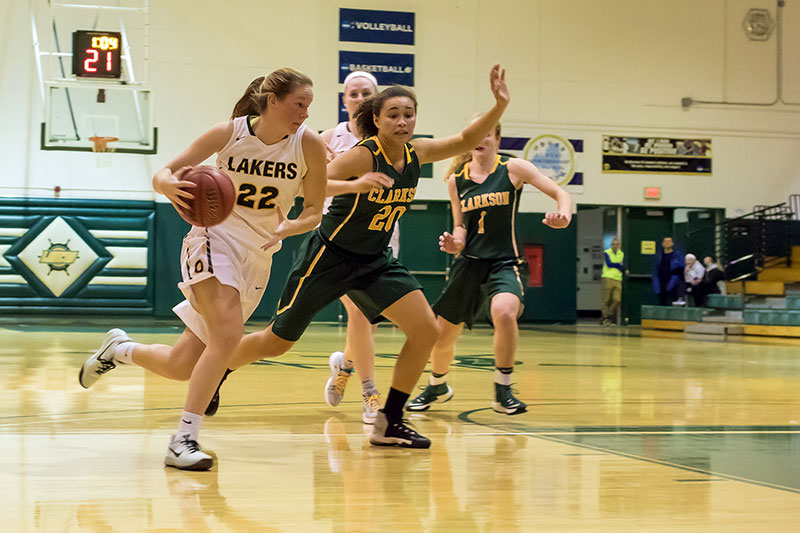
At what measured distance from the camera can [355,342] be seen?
4.87 m

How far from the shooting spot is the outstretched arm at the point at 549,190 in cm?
471

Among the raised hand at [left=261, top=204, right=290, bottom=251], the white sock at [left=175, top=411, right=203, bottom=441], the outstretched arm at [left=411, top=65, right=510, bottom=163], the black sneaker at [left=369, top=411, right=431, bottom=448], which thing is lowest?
the black sneaker at [left=369, top=411, right=431, bottom=448]

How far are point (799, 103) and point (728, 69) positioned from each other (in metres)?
1.70

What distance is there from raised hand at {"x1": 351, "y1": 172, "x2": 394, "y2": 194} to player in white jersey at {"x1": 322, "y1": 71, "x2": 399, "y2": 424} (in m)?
0.92

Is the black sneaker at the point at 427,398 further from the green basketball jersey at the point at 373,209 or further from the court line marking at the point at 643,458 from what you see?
the green basketball jersey at the point at 373,209

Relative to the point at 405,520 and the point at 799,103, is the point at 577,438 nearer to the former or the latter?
the point at 405,520

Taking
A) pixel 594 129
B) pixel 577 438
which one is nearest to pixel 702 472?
pixel 577 438

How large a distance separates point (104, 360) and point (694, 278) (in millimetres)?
14083

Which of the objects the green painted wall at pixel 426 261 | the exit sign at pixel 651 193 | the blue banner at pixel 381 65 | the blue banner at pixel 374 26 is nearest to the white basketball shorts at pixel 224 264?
the green painted wall at pixel 426 261

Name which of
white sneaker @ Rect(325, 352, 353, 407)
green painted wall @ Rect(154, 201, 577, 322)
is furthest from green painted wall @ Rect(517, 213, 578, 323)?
white sneaker @ Rect(325, 352, 353, 407)

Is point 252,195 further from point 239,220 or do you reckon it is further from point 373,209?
point 373,209

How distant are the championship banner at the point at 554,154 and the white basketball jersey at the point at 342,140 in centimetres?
1209

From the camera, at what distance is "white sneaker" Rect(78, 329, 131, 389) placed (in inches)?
171

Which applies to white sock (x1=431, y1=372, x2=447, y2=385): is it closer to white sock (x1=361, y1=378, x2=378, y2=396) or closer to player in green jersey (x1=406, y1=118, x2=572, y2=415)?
player in green jersey (x1=406, y1=118, x2=572, y2=415)
